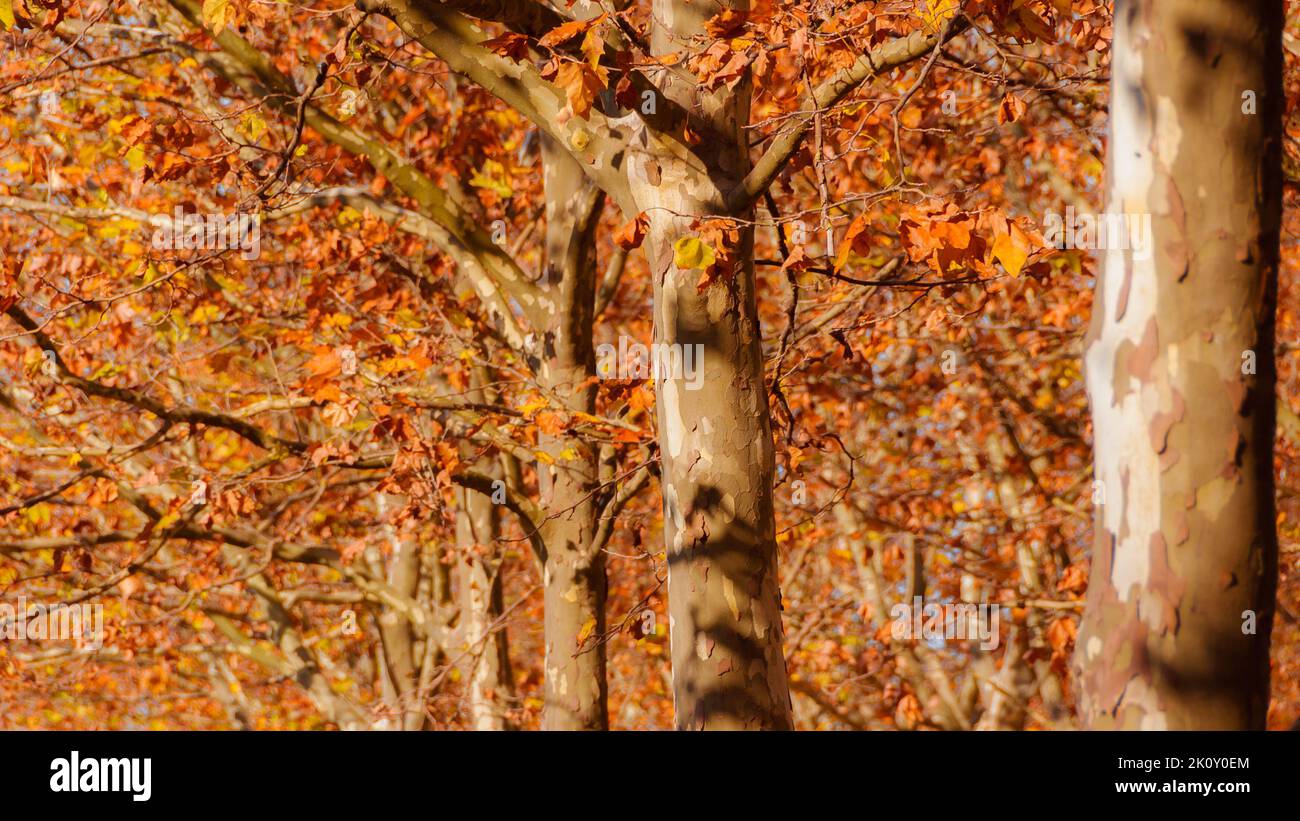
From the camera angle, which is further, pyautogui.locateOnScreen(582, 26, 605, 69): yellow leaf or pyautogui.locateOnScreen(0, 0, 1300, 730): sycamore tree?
pyautogui.locateOnScreen(0, 0, 1300, 730): sycamore tree

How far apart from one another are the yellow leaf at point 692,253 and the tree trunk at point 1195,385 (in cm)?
191

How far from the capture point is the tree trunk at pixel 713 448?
477 cm

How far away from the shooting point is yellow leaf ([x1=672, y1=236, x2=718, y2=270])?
468 cm

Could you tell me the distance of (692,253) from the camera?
4.70 metres

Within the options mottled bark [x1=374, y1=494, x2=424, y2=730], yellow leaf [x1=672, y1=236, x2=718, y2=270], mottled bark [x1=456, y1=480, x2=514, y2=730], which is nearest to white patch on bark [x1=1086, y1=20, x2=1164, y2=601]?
yellow leaf [x1=672, y1=236, x2=718, y2=270]

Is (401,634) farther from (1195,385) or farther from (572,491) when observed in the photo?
(1195,385)

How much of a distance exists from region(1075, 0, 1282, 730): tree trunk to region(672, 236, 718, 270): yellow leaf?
6.26 feet

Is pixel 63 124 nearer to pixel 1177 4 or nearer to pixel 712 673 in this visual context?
pixel 712 673

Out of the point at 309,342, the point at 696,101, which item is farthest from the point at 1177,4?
the point at 309,342

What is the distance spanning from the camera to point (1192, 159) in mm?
2939

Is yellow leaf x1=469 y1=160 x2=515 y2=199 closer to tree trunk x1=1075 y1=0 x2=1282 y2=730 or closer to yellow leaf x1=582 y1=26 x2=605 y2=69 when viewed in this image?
yellow leaf x1=582 y1=26 x2=605 y2=69
